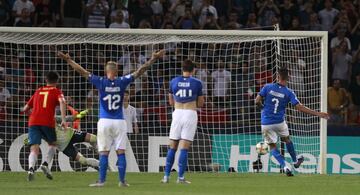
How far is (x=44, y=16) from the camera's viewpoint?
29.4 m

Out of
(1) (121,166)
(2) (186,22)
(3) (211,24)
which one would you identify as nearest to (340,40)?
(3) (211,24)

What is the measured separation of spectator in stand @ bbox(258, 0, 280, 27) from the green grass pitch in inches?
324

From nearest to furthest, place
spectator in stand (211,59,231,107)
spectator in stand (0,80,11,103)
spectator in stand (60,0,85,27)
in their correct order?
spectator in stand (0,80,11,103) → spectator in stand (211,59,231,107) → spectator in stand (60,0,85,27)

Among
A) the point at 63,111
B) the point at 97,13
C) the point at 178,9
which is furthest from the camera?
the point at 178,9

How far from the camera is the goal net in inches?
992

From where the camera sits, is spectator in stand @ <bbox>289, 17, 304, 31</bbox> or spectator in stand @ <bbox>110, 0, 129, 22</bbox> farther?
spectator in stand @ <bbox>289, 17, 304, 31</bbox>

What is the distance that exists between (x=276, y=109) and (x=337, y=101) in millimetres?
5736

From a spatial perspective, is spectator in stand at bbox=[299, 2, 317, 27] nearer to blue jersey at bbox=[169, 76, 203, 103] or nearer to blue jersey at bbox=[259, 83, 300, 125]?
blue jersey at bbox=[259, 83, 300, 125]

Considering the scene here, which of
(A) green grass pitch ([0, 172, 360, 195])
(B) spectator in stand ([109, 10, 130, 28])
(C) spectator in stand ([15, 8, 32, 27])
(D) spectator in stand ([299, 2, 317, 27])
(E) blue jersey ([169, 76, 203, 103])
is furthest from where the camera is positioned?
(D) spectator in stand ([299, 2, 317, 27])

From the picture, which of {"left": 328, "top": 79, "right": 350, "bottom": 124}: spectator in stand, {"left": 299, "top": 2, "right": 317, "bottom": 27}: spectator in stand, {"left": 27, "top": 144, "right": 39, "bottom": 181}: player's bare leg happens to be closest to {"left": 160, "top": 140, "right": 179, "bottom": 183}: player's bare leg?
{"left": 27, "top": 144, "right": 39, "bottom": 181}: player's bare leg

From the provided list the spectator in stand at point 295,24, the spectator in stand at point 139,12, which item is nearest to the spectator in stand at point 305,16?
the spectator in stand at point 295,24

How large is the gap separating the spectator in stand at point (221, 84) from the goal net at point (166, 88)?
24mm

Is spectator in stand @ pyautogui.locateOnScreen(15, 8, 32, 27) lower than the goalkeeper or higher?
higher

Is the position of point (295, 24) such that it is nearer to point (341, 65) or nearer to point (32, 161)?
point (341, 65)
